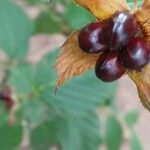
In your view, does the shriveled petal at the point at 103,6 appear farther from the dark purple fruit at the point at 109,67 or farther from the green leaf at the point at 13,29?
the green leaf at the point at 13,29

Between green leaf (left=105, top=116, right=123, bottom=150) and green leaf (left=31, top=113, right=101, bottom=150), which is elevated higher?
green leaf (left=31, top=113, right=101, bottom=150)

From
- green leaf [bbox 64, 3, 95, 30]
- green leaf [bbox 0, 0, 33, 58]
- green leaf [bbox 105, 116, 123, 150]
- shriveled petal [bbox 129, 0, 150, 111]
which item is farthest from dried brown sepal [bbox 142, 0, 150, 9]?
green leaf [bbox 105, 116, 123, 150]

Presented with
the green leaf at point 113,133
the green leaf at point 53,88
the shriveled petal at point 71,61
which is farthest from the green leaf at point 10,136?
the shriveled petal at point 71,61

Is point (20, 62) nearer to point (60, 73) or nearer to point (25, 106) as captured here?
point (25, 106)

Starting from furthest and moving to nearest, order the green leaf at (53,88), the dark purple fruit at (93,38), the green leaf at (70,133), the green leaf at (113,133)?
1. the green leaf at (113,133)
2. the green leaf at (70,133)
3. the green leaf at (53,88)
4. the dark purple fruit at (93,38)

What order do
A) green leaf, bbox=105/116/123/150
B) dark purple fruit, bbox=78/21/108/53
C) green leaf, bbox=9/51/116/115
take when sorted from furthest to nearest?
1. green leaf, bbox=105/116/123/150
2. green leaf, bbox=9/51/116/115
3. dark purple fruit, bbox=78/21/108/53

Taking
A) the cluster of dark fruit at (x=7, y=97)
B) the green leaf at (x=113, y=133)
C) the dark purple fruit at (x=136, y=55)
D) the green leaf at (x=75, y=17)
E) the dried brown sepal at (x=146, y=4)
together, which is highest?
the dried brown sepal at (x=146, y=4)

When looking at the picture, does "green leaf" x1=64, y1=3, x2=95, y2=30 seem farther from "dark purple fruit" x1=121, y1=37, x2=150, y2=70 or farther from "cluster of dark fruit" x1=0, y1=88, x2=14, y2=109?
"dark purple fruit" x1=121, y1=37, x2=150, y2=70

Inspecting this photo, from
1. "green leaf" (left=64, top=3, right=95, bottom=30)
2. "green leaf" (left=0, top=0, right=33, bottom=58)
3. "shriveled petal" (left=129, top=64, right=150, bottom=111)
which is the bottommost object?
"green leaf" (left=0, top=0, right=33, bottom=58)
